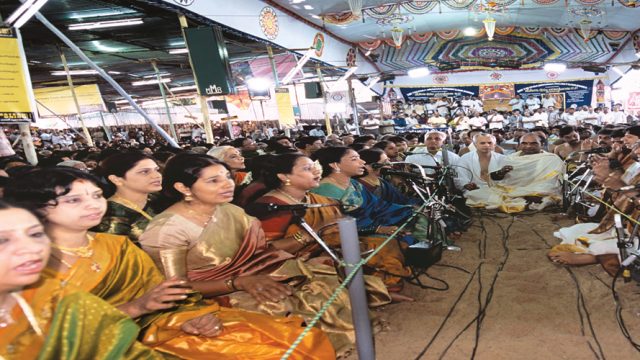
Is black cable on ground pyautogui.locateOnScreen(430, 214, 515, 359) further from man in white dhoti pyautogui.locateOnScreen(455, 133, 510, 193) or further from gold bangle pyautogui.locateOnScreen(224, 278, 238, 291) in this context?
man in white dhoti pyautogui.locateOnScreen(455, 133, 510, 193)

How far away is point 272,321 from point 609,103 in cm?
2415

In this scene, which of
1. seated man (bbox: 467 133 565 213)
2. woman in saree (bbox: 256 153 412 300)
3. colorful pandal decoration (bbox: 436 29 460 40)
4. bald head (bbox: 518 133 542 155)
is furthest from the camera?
colorful pandal decoration (bbox: 436 29 460 40)

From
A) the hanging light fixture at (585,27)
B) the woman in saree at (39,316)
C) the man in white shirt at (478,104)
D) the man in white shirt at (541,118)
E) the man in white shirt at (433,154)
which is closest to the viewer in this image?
the woman in saree at (39,316)

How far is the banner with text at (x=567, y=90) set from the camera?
21500 millimetres

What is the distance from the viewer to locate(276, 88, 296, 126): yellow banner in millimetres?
9133

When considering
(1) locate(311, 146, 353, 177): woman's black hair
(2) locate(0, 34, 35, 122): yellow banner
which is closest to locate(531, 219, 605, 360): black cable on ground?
(1) locate(311, 146, 353, 177): woman's black hair

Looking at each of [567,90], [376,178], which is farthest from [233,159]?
[567,90]

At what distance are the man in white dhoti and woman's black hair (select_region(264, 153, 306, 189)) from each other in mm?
3492

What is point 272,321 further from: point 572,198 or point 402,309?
point 572,198

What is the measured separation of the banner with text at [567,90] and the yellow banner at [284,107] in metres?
18.0

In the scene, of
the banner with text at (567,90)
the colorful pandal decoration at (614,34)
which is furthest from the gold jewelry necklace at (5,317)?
the banner with text at (567,90)

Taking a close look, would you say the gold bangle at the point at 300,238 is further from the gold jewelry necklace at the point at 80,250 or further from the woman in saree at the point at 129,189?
the gold jewelry necklace at the point at 80,250

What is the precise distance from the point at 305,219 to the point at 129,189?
1250mm

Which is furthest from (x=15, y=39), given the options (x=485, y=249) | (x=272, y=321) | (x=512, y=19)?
(x=512, y=19)
